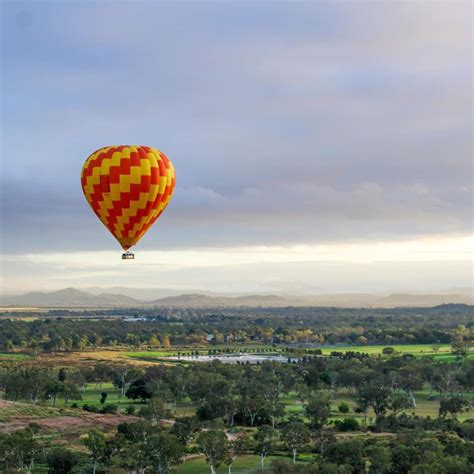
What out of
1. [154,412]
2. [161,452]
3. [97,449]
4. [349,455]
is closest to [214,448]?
[161,452]

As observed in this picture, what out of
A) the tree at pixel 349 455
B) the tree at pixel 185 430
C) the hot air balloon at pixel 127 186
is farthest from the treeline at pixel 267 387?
the hot air balloon at pixel 127 186

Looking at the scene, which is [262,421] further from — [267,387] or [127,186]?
[127,186]

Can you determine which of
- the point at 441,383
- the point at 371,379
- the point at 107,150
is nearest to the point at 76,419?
the point at 107,150

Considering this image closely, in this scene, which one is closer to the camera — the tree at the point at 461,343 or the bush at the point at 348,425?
the bush at the point at 348,425

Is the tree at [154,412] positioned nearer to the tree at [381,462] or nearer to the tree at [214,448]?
the tree at [214,448]

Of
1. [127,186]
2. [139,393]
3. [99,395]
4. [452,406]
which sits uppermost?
[127,186]

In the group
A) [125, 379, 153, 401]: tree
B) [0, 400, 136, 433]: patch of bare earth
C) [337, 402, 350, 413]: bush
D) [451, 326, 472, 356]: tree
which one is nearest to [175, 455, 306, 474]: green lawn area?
[0, 400, 136, 433]: patch of bare earth
